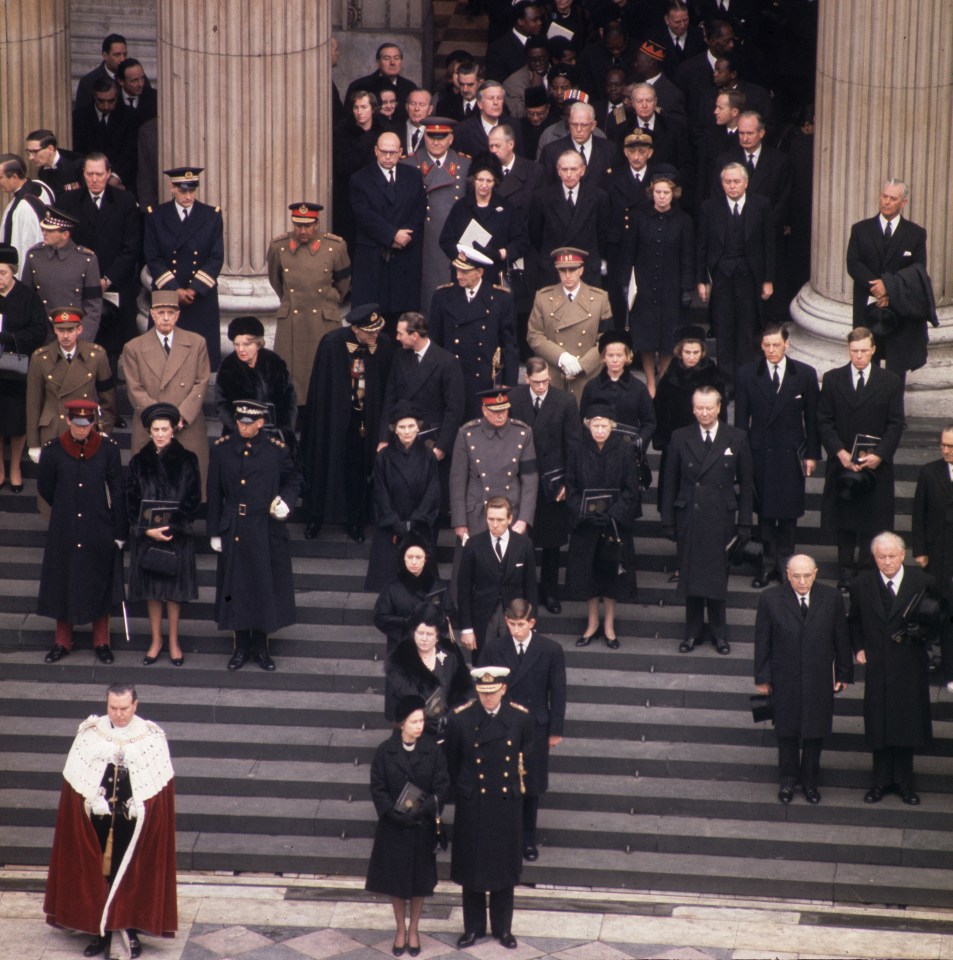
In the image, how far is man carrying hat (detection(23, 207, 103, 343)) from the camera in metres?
18.5

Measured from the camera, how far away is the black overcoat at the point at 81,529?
56.3ft

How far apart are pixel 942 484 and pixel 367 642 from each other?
3.97 m

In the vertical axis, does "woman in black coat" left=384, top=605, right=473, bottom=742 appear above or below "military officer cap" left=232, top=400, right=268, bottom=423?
below

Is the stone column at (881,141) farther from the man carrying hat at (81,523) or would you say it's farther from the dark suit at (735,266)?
the man carrying hat at (81,523)

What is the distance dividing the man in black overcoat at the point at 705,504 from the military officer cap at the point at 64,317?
422 centimetres

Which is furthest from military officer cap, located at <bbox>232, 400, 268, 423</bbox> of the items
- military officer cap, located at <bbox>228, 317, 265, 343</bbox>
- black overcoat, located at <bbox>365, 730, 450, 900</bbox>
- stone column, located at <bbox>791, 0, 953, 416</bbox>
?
stone column, located at <bbox>791, 0, 953, 416</bbox>

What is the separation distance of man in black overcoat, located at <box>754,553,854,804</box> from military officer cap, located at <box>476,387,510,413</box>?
2278 millimetres

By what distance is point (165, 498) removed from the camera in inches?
671

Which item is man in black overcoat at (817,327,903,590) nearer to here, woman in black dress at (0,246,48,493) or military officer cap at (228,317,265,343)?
military officer cap at (228,317,265,343)

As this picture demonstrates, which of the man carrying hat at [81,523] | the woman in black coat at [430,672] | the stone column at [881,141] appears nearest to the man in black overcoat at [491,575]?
the woman in black coat at [430,672]

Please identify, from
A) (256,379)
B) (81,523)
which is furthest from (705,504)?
(81,523)

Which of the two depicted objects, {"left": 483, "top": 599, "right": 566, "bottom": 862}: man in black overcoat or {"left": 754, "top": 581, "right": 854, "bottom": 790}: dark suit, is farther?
{"left": 754, "top": 581, "right": 854, "bottom": 790}: dark suit

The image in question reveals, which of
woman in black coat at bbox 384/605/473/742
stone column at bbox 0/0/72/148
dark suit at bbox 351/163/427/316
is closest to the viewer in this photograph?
woman in black coat at bbox 384/605/473/742

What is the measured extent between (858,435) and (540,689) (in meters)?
3.21
